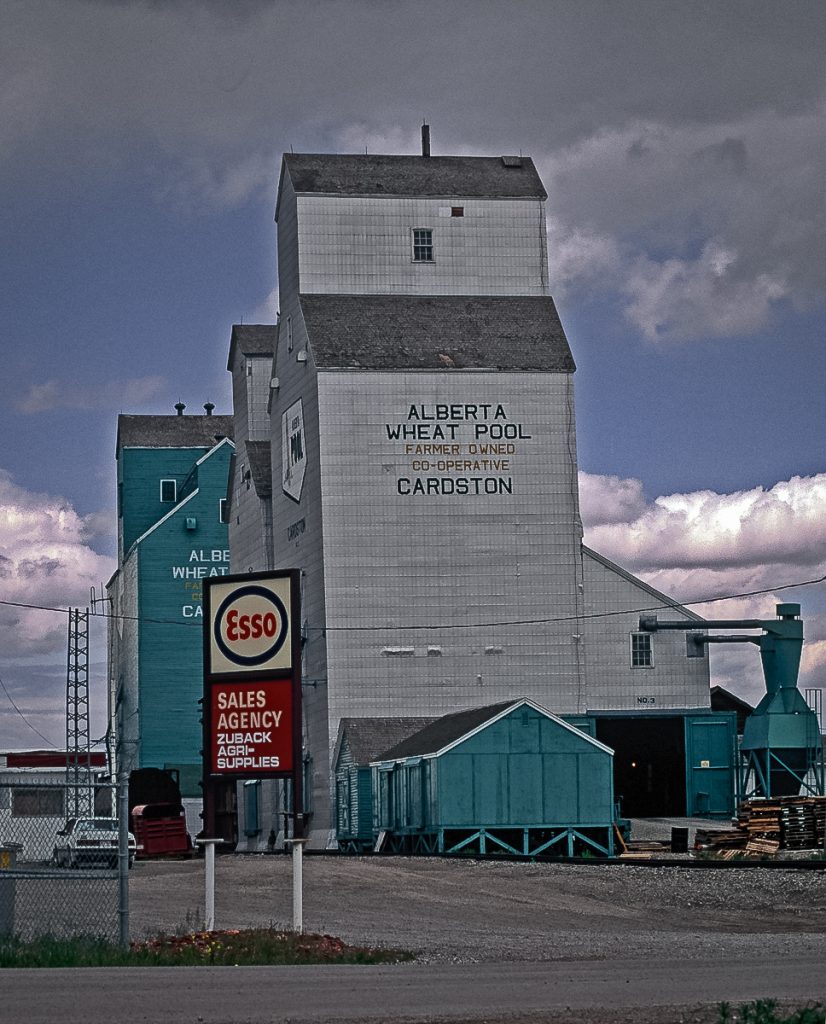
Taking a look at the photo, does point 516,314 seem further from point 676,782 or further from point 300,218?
point 676,782

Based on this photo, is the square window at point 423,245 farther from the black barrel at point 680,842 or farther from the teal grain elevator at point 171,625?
the black barrel at point 680,842

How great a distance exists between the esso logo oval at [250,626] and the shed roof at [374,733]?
3589 centimetres

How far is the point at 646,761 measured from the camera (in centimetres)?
6362

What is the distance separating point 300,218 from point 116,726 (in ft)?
118

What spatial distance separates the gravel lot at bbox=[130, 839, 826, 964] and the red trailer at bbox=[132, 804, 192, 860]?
42.5 ft

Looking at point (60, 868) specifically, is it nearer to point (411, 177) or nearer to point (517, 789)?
point (517, 789)

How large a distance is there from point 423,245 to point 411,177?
9.23 ft

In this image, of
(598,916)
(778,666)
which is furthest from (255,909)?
(778,666)

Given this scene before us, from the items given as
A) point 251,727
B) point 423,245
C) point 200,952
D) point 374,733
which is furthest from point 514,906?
point 423,245

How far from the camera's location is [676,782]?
6284cm

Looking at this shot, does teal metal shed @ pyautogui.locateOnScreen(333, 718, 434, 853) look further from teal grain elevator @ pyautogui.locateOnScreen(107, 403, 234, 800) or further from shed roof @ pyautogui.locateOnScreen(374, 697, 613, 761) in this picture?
teal grain elevator @ pyautogui.locateOnScreen(107, 403, 234, 800)

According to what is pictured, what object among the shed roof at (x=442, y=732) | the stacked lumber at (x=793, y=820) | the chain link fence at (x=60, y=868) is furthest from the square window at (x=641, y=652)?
the chain link fence at (x=60, y=868)

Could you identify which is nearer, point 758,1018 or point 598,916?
point 758,1018

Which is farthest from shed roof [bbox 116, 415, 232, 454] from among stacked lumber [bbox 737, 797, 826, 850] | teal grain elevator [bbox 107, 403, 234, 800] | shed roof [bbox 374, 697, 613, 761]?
stacked lumber [bbox 737, 797, 826, 850]
